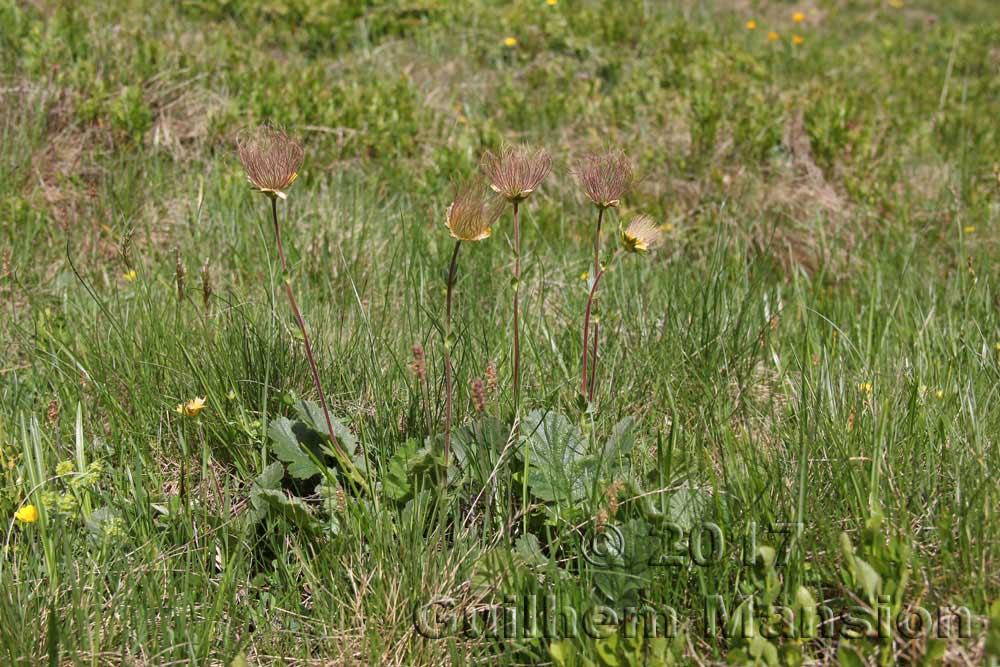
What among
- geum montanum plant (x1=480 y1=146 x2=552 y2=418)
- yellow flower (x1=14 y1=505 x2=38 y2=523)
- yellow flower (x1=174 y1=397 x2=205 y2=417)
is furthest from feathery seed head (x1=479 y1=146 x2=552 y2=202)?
yellow flower (x1=14 y1=505 x2=38 y2=523)

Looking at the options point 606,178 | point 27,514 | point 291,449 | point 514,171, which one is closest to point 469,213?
point 514,171

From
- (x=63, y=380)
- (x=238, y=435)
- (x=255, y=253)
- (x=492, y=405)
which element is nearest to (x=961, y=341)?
(x=492, y=405)

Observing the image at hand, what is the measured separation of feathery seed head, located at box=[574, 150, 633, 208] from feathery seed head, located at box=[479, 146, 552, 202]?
0.11m

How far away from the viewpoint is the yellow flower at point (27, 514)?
7.07 ft

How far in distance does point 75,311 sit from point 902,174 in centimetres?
386

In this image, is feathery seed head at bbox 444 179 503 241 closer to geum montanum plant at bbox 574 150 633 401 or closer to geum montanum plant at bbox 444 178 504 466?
geum montanum plant at bbox 444 178 504 466

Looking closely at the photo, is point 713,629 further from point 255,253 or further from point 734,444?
point 255,253

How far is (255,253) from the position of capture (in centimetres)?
354

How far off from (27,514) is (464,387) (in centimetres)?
105

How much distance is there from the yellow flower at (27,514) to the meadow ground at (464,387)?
4cm
